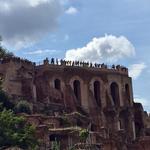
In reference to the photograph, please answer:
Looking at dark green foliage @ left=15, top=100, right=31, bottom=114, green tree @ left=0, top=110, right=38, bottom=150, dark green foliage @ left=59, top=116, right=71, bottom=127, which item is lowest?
green tree @ left=0, top=110, right=38, bottom=150

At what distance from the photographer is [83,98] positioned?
2904 inches

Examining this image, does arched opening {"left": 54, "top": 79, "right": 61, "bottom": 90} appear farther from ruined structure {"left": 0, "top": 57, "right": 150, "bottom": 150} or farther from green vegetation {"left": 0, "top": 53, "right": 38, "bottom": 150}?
green vegetation {"left": 0, "top": 53, "right": 38, "bottom": 150}

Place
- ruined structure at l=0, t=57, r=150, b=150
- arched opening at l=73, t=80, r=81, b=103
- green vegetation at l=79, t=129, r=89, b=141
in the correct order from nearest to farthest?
green vegetation at l=79, t=129, r=89, b=141 < ruined structure at l=0, t=57, r=150, b=150 < arched opening at l=73, t=80, r=81, b=103

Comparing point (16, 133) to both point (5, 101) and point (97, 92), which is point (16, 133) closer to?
point (5, 101)

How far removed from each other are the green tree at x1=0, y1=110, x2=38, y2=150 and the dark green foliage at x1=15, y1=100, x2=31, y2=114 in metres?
9.75

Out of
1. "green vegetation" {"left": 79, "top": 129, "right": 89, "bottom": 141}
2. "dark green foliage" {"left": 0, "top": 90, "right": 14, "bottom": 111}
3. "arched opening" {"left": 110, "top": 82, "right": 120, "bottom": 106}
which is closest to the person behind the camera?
"green vegetation" {"left": 79, "top": 129, "right": 89, "bottom": 141}

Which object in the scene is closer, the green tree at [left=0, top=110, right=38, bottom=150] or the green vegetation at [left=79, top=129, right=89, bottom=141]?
the green tree at [left=0, top=110, right=38, bottom=150]

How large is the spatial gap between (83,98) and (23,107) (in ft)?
41.5

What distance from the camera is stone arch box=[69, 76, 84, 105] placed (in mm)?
73562

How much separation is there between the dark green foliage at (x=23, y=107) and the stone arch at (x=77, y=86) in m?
11.2

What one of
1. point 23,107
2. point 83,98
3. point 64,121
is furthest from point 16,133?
point 83,98

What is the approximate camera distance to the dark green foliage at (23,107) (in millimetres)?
61875

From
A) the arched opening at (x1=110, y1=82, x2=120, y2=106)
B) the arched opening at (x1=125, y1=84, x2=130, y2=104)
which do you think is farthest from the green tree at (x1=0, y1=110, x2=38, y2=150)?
the arched opening at (x1=125, y1=84, x2=130, y2=104)

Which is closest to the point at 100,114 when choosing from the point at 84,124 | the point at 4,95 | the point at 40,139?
the point at 84,124
